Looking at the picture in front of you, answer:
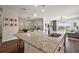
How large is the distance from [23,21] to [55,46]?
613 mm

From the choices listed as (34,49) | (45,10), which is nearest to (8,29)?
(34,49)

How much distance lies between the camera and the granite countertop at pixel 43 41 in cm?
124

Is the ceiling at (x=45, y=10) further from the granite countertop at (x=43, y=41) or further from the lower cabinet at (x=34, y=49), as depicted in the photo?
the lower cabinet at (x=34, y=49)

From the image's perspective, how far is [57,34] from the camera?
1.53m

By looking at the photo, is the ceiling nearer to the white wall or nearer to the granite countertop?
the white wall

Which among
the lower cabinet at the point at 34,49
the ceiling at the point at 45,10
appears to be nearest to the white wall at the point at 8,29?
the ceiling at the point at 45,10

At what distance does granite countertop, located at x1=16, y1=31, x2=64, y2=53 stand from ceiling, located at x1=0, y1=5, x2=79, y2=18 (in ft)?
1.07

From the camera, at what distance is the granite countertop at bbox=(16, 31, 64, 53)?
1.24 m

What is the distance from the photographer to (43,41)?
148 centimetres

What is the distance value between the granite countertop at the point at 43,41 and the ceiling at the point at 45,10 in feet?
1.07

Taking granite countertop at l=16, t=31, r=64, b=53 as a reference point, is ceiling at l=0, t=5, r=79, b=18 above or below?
above

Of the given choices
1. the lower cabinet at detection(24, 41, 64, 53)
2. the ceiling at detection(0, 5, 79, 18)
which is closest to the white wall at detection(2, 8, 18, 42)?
the ceiling at detection(0, 5, 79, 18)
